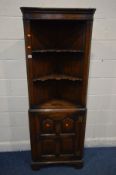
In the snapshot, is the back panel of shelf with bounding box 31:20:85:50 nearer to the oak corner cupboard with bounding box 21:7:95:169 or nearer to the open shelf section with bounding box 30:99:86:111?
the oak corner cupboard with bounding box 21:7:95:169

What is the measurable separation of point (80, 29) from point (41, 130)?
1144 millimetres

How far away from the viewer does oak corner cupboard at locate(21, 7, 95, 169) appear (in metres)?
1.77

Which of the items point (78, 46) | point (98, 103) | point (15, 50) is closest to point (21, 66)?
point (15, 50)

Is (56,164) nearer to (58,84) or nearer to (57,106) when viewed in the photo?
(57,106)

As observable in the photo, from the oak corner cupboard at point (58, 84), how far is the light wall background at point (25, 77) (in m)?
0.29

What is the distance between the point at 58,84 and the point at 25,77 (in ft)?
1.33

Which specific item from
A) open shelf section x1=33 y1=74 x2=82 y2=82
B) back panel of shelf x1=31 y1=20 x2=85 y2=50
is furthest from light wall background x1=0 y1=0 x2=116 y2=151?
open shelf section x1=33 y1=74 x2=82 y2=82

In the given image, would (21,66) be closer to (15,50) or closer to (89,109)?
(15,50)

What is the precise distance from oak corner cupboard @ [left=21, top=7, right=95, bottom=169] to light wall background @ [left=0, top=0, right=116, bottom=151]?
11.5 inches

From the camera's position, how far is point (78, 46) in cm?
185

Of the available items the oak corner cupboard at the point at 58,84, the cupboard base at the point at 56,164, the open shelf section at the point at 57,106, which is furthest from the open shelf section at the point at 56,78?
the cupboard base at the point at 56,164

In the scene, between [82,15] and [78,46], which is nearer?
[82,15]

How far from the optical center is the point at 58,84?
7.16 feet

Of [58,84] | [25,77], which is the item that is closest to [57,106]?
[58,84]
